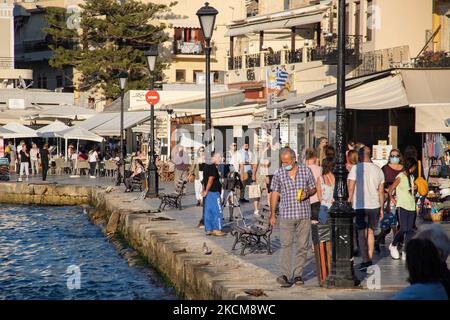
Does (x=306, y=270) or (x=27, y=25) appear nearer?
(x=306, y=270)

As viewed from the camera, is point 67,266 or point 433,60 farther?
point 433,60

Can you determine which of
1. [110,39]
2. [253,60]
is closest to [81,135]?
[253,60]

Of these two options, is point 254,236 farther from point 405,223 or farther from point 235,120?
point 235,120

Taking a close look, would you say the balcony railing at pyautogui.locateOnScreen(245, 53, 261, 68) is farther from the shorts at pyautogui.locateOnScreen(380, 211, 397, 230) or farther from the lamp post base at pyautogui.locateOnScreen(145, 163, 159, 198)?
the shorts at pyautogui.locateOnScreen(380, 211, 397, 230)

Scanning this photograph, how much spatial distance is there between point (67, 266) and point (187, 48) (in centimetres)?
5239

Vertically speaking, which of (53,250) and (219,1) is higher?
(219,1)

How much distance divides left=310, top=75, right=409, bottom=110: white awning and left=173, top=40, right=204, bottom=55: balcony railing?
5088cm

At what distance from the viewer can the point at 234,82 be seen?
183 ft

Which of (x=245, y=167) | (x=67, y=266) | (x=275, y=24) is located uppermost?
(x=275, y=24)

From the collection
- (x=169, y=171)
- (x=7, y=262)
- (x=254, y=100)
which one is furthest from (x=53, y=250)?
(x=254, y=100)

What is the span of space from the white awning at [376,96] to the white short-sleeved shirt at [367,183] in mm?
6871

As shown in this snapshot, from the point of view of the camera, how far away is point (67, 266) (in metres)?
23.4
